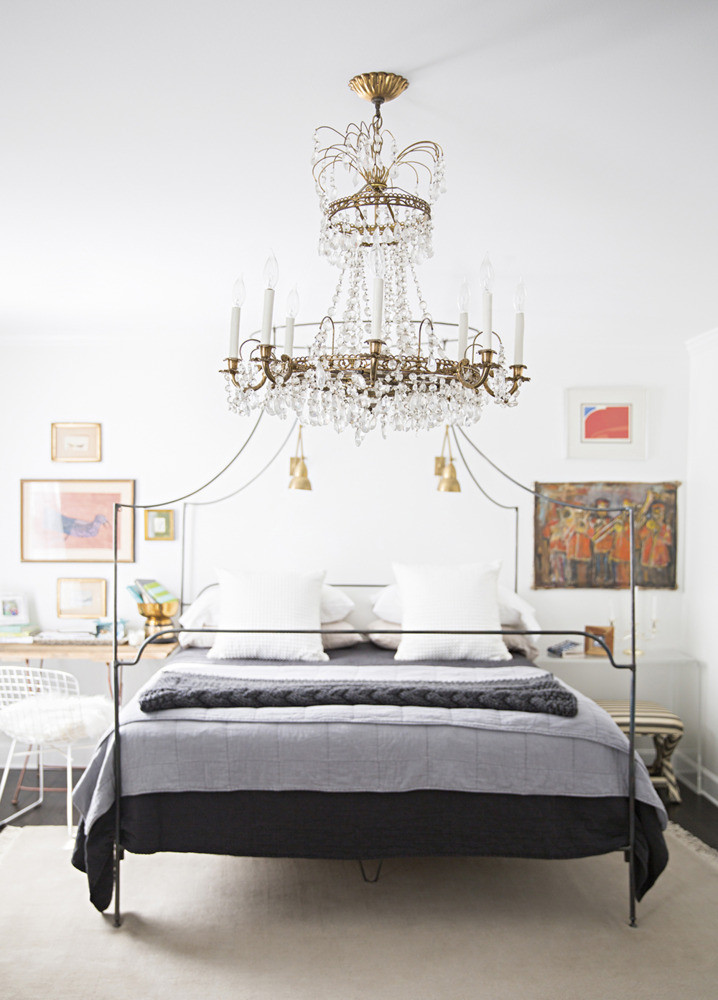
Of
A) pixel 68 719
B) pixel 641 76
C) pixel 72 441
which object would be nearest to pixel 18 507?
pixel 72 441

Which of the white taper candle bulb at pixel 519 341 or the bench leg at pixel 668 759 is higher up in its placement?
the white taper candle bulb at pixel 519 341

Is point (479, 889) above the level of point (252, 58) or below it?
below

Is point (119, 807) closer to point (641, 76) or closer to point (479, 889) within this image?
→ point (479, 889)

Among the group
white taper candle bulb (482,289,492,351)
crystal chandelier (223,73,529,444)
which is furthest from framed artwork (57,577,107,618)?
white taper candle bulb (482,289,492,351)

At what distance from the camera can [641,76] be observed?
1.88m

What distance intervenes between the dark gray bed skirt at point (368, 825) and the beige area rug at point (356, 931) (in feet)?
1.04

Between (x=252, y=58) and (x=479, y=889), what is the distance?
9.90ft

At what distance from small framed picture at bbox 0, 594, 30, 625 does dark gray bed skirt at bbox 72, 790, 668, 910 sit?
7.44ft

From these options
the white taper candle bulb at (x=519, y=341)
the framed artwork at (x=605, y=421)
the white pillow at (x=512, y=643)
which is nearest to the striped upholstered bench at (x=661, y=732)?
the white pillow at (x=512, y=643)

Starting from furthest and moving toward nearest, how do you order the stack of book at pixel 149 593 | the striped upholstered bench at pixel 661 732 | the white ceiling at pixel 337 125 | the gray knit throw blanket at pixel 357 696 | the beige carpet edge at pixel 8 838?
the stack of book at pixel 149 593
the striped upholstered bench at pixel 661 732
the beige carpet edge at pixel 8 838
the gray knit throw blanket at pixel 357 696
the white ceiling at pixel 337 125

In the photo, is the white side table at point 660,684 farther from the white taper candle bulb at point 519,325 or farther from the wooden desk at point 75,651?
the white taper candle bulb at point 519,325

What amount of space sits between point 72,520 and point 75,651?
89 cm

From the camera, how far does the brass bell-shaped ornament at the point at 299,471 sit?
15.3ft

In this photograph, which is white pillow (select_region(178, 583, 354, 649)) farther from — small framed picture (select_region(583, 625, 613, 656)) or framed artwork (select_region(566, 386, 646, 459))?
framed artwork (select_region(566, 386, 646, 459))
